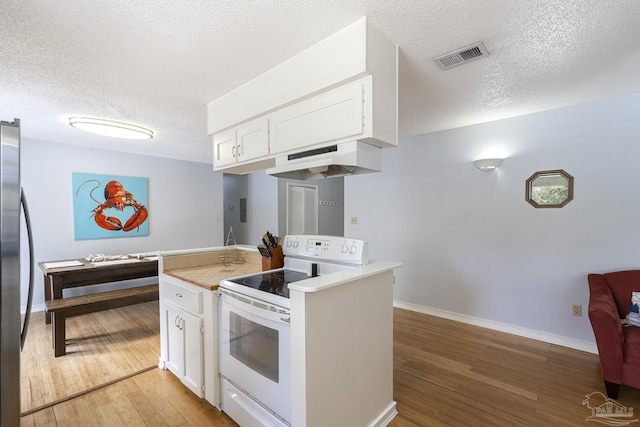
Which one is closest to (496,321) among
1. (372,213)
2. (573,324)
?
(573,324)

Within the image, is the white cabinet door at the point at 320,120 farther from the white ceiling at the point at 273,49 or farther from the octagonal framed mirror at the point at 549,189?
the octagonal framed mirror at the point at 549,189

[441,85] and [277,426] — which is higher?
[441,85]

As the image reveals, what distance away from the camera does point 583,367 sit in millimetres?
2463

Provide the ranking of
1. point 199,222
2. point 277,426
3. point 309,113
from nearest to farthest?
1. point 277,426
2. point 309,113
3. point 199,222

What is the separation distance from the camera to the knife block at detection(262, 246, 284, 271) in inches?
89.9

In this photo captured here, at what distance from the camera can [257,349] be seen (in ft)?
5.49

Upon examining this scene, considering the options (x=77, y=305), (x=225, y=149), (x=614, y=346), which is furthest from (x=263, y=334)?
(x=614, y=346)

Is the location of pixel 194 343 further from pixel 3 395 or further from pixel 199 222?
pixel 199 222

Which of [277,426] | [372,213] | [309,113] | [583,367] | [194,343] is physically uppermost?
[309,113]

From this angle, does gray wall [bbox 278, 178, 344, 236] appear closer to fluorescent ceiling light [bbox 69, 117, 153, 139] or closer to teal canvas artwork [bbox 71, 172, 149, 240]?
teal canvas artwork [bbox 71, 172, 149, 240]

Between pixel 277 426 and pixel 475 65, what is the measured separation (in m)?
2.57

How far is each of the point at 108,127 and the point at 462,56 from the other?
3.36m

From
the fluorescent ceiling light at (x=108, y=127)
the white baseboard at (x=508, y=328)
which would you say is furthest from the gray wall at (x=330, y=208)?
the fluorescent ceiling light at (x=108, y=127)

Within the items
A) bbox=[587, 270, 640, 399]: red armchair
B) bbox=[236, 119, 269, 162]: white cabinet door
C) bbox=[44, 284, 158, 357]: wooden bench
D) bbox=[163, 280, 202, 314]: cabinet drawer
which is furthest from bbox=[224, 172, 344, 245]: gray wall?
bbox=[587, 270, 640, 399]: red armchair
